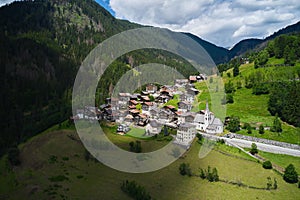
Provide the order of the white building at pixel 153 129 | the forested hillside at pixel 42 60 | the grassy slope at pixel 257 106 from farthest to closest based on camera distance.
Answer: the forested hillside at pixel 42 60 < the white building at pixel 153 129 < the grassy slope at pixel 257 106

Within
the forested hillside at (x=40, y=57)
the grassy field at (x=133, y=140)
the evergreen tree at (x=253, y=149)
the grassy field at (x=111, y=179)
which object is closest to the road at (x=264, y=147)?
the evergreen tree at (x=253, y=149)

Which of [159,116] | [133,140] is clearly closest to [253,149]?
[133,140]

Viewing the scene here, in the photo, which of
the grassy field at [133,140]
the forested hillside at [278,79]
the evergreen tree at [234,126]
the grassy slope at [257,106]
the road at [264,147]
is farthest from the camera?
the forested hillside at [278,79]

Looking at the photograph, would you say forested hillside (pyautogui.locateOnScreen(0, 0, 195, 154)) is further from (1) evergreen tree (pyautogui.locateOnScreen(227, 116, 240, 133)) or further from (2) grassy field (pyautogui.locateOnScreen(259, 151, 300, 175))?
(2) grassy field (pyautogui.locateOnScreen(259, 151, 300, 175))

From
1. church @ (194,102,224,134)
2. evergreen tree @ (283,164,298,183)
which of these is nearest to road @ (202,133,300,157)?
church @ (194,102,224,134)

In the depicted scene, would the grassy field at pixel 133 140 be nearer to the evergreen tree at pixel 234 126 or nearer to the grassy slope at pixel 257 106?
the evergreen tree at pixel 234 126

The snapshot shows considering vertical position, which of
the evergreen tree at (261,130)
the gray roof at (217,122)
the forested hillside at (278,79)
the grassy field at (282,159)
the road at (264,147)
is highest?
the forested hillside at (278,79)
